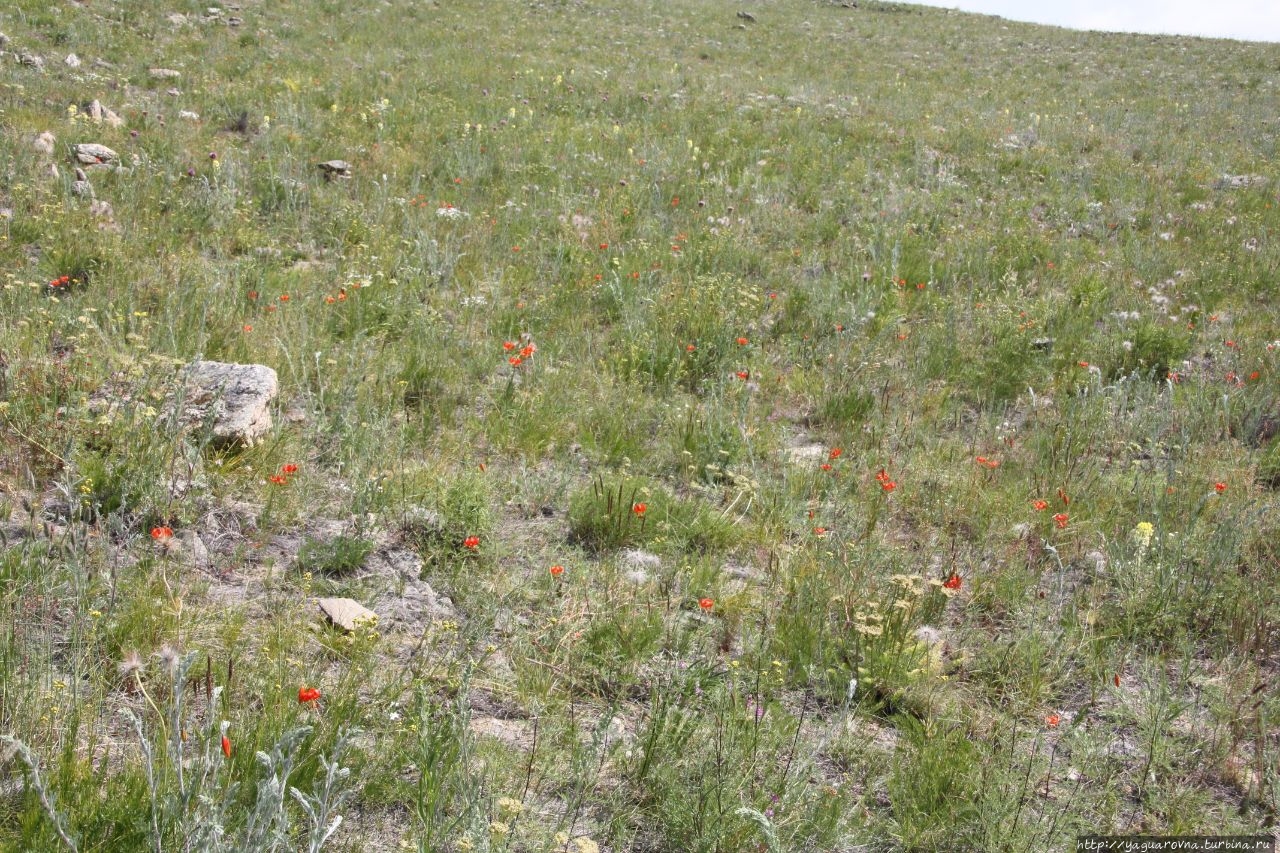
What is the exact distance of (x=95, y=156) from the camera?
7191 mm

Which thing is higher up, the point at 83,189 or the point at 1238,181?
the point at 1238,181

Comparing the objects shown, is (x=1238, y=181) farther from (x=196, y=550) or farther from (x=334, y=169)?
(x=196, y=550)

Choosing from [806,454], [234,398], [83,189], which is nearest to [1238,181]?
[806,454]

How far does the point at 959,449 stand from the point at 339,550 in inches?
138

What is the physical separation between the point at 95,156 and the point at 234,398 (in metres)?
4.52

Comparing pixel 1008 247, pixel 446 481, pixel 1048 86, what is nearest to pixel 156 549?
pixel 446 481

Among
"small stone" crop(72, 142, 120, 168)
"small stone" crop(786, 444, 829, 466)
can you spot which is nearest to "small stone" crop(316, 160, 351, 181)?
"small stone" crop(72, 142, 120, 168)

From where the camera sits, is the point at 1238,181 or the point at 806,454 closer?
the point at 806,454

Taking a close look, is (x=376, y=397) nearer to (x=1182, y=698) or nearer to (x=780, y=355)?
(x=780, y=355)

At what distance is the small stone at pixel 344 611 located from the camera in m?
3.14

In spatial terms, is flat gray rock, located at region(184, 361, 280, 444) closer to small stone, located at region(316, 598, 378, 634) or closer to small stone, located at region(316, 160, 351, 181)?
small stone, located at region(316, 598, 378, 634)

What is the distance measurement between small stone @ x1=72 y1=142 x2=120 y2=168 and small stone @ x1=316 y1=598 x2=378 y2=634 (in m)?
5.81

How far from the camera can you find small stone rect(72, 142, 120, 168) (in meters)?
7.10

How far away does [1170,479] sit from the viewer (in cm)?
445
